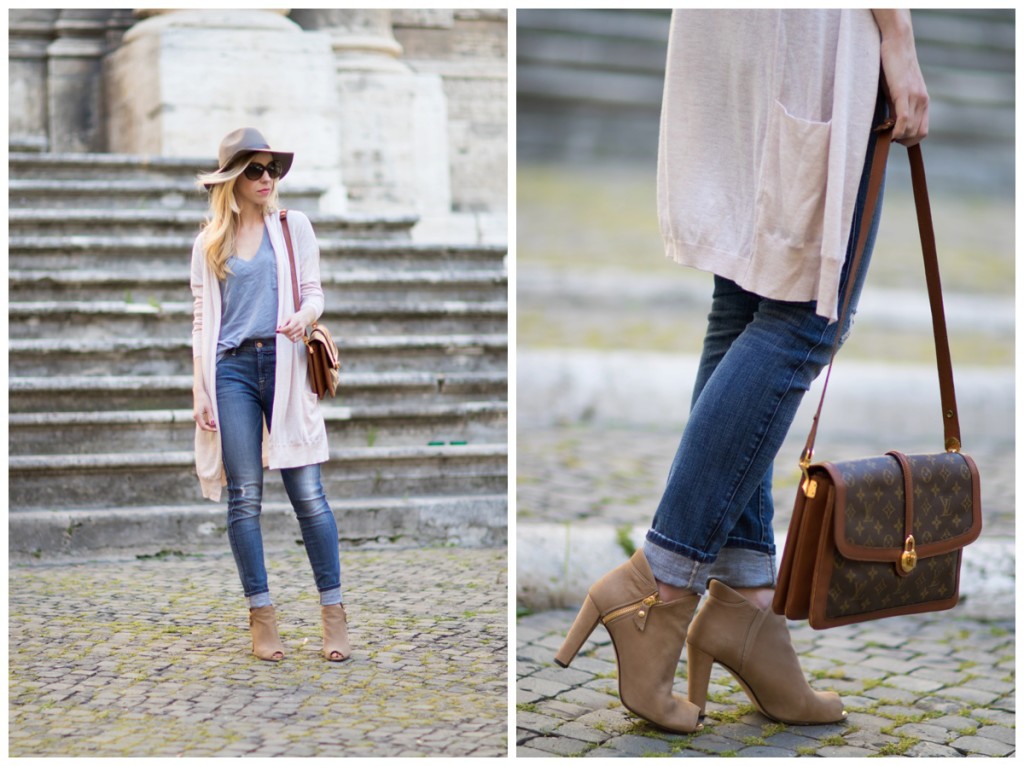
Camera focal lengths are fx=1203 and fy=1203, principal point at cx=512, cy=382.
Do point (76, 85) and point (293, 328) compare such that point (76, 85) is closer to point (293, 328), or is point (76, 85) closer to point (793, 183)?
point (293, 328)

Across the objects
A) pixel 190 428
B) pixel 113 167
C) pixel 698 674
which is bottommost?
pixel 698 674

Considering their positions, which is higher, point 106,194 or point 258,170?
point 106,194

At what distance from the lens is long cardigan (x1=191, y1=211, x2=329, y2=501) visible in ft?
10.3

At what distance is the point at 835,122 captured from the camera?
2271mm

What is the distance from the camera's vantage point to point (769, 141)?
236 cm

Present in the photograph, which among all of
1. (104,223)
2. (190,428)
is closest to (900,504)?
(190,428)

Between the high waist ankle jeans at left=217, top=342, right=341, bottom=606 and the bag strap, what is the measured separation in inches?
53.9

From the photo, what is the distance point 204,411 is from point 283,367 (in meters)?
0.27

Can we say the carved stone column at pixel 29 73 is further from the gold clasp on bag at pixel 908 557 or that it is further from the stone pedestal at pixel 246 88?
the gold clasp on bag at pixel 908 557

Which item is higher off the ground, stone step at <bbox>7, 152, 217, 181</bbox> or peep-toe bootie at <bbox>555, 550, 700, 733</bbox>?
stone step at <bbox>7, 152, 217, 181</bbox>

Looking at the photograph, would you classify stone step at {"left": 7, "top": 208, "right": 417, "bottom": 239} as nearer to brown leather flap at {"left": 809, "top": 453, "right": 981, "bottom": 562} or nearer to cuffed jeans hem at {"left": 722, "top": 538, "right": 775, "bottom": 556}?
cuffed jeans hem at {"left": 722, "top": 538, "right": 775, "bottom": 556}

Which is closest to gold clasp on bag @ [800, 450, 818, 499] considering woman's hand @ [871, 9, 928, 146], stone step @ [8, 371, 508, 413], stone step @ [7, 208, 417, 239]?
woman's hand @ [871, 9, 928, 146]

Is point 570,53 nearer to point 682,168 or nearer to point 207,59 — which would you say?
point 207,59

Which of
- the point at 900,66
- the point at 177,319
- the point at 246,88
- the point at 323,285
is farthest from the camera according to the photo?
the point at 246,88
